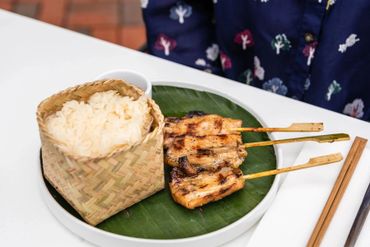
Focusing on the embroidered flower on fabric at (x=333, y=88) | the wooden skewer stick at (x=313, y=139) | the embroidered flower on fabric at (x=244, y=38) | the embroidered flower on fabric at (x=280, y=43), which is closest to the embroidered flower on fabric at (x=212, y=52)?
the embroidered flower on fabric at (x=244, y=38)

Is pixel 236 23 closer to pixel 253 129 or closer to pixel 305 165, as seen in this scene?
pixel 253 129

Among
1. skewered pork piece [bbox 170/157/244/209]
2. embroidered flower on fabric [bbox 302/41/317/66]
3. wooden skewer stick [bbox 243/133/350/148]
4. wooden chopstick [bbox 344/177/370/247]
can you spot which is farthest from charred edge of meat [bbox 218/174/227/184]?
embroidered flower on fabric [bbox 302/41/317/66]

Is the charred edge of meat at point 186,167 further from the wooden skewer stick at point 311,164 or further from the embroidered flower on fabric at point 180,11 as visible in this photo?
the embroidered flower on fabric at point 180,11

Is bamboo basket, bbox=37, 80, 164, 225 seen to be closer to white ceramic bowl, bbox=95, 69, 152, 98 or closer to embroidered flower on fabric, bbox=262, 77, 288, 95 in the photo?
white ceramic bowl, bbox=95, 69, 152, 98

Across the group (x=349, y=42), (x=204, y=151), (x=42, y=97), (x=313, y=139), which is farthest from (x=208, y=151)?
(x=349, y=42)

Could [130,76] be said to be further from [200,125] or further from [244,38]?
[244,38]

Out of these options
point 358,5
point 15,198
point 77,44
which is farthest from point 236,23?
point 15,198
